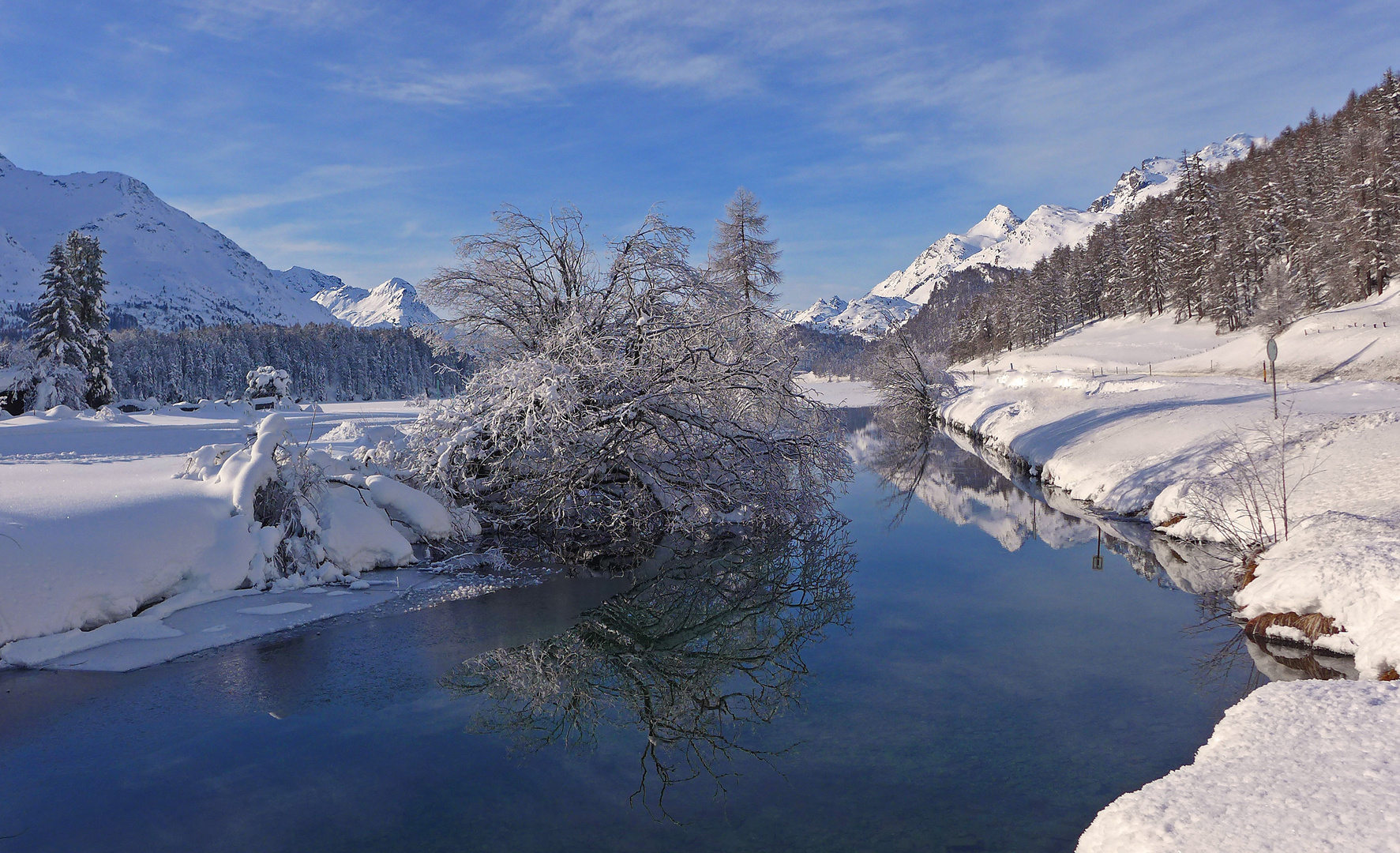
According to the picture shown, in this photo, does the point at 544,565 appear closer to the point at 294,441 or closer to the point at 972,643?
the point at 294,441

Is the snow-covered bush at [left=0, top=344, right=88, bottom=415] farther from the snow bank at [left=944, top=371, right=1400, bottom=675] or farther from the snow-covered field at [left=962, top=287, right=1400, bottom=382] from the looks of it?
the snow-covered field at [left=962, top=287, right=1400, bottom=382]

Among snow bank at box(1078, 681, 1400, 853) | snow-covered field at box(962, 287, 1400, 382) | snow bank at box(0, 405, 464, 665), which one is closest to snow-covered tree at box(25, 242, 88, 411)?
snow bank at box(0, 405, 464, 665)

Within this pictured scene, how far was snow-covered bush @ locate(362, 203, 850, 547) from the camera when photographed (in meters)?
15.4

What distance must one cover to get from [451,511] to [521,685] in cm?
767

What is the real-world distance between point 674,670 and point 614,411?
6.56 m

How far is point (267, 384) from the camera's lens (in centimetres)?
4284

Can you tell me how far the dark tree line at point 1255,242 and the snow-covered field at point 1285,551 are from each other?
16377 millimetres

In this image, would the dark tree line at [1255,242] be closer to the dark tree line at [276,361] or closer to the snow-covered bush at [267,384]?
the snow-covered bush at [267,384]

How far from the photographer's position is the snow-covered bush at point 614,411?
50.4ft

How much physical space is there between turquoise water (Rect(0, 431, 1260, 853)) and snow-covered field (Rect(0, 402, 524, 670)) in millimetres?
715

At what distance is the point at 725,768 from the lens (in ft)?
23.4

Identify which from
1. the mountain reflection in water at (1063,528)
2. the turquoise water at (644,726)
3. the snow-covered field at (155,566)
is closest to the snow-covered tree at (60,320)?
the snow-covered field at (155,566)

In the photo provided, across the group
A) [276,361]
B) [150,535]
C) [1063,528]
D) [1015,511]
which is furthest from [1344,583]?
[276,361]

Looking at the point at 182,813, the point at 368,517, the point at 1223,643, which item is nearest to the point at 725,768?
the point at 182,813
